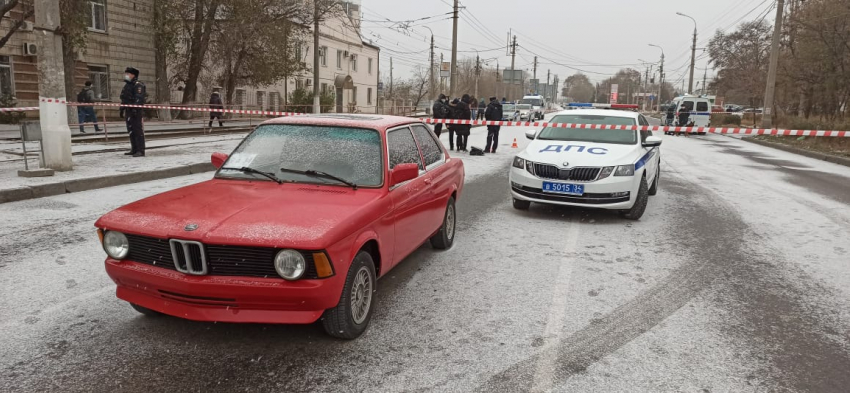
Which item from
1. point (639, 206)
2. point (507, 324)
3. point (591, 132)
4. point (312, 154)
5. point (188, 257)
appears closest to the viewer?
point (188, 257)

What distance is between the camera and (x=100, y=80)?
2747 centimetres

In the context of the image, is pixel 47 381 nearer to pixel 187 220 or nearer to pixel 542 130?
pixel 187 220

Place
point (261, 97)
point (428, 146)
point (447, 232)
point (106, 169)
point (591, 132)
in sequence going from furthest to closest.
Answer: point (261, 97) → point (106, 169) → point (591, 132) → point (447, 232) → point (428, 146)

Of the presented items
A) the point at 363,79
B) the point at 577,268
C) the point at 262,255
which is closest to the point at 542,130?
the point at 577,268

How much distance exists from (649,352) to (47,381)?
3551mm

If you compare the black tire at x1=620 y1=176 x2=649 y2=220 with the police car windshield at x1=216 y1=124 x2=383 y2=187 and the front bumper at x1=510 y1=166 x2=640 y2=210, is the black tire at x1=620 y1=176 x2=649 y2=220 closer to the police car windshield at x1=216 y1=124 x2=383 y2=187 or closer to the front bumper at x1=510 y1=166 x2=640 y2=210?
the front bumper at x1=510 y1=166 x2=640 y2=210

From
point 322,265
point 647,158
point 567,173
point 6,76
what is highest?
point 6,76

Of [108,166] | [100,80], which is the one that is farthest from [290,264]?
[100,80]

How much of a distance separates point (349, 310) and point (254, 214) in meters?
0.84

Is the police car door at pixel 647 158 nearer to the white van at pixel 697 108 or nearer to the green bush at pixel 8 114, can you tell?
the green bush at pixel 8 114

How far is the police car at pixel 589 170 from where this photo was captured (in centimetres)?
737

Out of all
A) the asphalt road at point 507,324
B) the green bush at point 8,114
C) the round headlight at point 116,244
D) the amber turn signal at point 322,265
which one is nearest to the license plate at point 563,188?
the asphalt road at point 507,324

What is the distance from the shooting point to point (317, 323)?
12.7ft

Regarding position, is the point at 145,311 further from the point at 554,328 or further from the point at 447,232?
the point at 447,232
